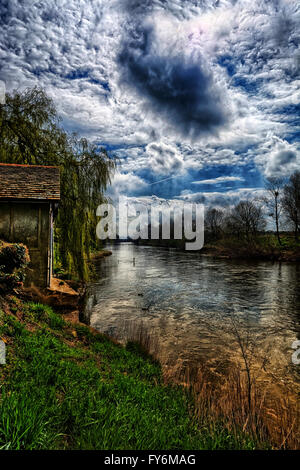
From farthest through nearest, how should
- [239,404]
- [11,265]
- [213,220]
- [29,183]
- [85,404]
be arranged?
[213,220]
[29,183]
[11,265]
[239,404]
[85,404]

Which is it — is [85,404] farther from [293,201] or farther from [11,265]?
[293,201]

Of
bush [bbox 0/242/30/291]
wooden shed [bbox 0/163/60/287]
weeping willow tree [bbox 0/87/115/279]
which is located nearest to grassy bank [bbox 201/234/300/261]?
weeping willow tree [bbox 0/87/115/279]

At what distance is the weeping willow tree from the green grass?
19.9ft

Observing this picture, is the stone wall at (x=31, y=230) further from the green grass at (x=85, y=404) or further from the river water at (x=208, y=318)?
the green grass at (x=85, y=404)

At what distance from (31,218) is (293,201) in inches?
1874

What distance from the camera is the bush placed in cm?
669

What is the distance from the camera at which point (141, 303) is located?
13.3 metres

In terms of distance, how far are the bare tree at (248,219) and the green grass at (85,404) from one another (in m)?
51.2

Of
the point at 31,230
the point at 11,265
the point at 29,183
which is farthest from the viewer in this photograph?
the point at 29,183

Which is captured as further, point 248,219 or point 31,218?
point 248,219

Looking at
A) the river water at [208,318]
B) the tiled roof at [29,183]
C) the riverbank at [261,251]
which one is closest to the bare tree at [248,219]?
the riverbank at [261,251]

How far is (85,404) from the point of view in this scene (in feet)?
11.4

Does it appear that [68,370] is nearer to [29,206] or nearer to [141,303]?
[29,206]

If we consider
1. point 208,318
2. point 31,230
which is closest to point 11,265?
point 31,230
